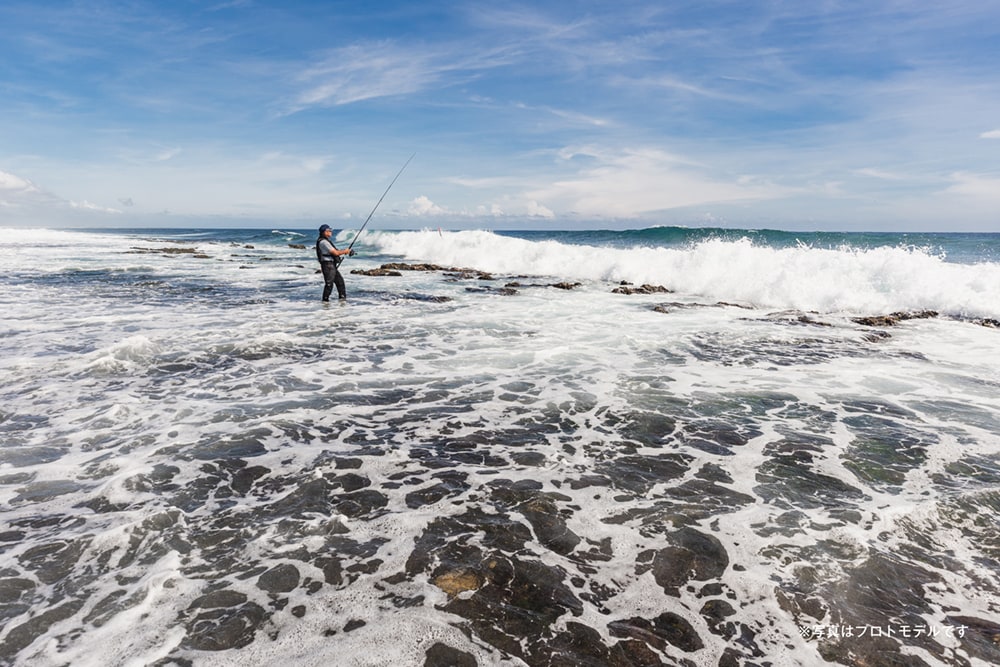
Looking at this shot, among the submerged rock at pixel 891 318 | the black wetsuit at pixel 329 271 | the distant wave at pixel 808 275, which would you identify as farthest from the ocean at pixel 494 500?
the distant wave at pixel 808 275

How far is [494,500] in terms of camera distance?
4402 mm

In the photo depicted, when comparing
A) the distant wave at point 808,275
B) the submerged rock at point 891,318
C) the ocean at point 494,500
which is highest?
the distant wave at point 808,275

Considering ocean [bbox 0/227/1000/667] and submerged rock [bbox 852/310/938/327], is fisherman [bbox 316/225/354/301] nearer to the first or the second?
ocean [bbox 0/227/1000/667]

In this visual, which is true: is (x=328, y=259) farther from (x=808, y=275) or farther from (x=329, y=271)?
(x=808, y=275)

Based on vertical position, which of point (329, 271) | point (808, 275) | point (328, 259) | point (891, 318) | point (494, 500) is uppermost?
point (328, 259)

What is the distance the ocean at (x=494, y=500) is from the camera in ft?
9.69

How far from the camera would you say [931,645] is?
9.55ft

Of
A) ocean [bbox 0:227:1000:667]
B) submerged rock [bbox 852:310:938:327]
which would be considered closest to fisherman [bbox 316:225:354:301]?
ocean [bbox 0:227:1000:667]

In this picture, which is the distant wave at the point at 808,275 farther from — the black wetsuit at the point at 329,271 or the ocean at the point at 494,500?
the black wetsuit at the point at 329,271

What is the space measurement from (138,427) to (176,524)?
2.56 meters

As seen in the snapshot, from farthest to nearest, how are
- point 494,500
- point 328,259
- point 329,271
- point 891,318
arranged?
point 328,259, point 329,271, point 891,318, point 494,500

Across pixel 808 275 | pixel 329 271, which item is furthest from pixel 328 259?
pixel 808 275

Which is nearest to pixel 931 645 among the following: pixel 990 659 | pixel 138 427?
pixel 990 659

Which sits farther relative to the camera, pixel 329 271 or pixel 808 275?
pixel 808 275
